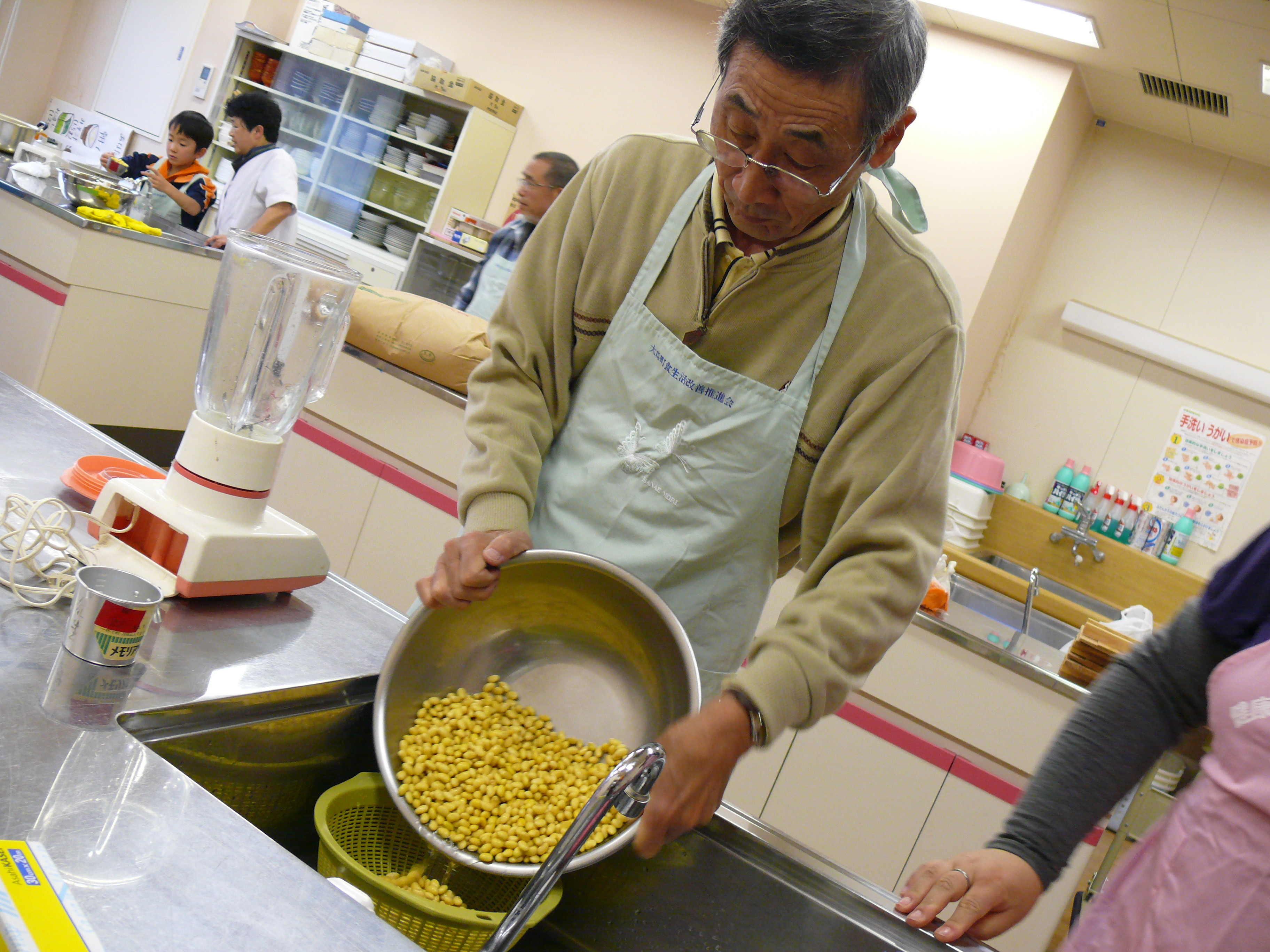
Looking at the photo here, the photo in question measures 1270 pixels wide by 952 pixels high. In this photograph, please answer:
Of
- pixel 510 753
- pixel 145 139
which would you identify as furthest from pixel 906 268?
pixel 145 139

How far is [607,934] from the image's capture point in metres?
1.06

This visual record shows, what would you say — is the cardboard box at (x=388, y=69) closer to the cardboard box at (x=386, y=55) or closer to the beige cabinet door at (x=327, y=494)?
the cardboard box at (x=386, y=55)

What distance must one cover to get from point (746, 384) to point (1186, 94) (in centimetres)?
384

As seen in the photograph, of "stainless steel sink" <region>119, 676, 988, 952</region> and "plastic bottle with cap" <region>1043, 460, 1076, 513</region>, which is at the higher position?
"plastic bottle with cap" <region>1043, 460, 1076, 513</region>

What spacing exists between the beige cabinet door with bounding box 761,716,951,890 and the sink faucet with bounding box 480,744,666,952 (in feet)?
5.90

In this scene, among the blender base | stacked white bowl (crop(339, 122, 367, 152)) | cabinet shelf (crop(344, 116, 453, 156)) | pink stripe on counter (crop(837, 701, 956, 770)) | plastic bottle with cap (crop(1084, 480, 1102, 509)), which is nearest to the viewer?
the blender base

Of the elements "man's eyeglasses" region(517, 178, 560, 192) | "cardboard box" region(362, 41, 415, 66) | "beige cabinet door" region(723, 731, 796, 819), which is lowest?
Answer: "beige cabinet door" region(723, 731, 796, 819)

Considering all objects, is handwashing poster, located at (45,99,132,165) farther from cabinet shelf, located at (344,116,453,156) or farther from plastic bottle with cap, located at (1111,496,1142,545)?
plastic bottle with cap, located at (1111,496,1142,545)

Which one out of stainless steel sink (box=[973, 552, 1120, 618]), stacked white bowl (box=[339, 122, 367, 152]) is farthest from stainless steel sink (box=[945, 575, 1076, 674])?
stacked white bowl (box=[339, 122, 367, 152])

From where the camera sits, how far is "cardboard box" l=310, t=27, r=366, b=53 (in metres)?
6.10

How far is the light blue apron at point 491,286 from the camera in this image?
3875 mm

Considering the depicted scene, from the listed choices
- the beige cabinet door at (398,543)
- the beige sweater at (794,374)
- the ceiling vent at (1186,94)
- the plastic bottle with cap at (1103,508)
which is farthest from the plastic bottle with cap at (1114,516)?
the beige sweater at (794,374)

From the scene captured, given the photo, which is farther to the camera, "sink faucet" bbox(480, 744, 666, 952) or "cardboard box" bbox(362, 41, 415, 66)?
"cardboard box" bbox(362, 41, 415, 66)

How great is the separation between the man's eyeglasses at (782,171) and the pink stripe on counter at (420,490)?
6.52ft
